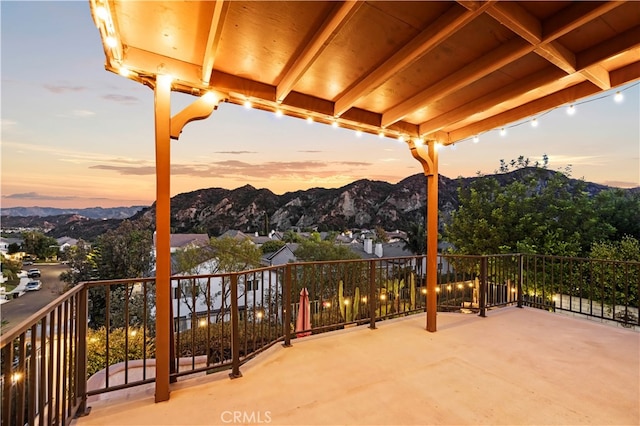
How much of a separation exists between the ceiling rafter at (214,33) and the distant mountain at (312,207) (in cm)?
2533

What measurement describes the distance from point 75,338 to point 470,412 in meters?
2.89

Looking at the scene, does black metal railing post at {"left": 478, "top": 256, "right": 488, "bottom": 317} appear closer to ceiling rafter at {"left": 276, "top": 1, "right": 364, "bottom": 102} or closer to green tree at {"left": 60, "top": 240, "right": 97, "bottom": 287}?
ceiling rafter at {"left": 276, "top": 1, "right": 364, "bottom": 102}

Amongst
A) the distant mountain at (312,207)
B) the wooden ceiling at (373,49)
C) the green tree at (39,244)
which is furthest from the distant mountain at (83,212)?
the wooden ceiling at (373,49)

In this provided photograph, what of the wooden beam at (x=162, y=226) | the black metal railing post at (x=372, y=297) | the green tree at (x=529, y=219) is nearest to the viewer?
the wooden beam at (x=162, y=226)

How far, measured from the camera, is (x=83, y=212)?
21781mm

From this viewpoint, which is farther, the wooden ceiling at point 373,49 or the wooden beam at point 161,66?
the wooden beam at point 161,66

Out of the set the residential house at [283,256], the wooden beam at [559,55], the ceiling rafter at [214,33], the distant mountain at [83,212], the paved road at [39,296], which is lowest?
the paved road at [39,296]

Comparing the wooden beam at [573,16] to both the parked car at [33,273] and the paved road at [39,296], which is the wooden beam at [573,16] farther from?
the parked car at [33,273]

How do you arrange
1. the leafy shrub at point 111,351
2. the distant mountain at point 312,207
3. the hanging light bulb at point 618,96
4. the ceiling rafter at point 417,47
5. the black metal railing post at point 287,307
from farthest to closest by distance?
1. the distant mountain at point 312,207
2. the leafy shrub at point 111,351
3. the black metal railing post at point 287,307
4. the hanging light bulb at point 618,96
5. the ceiling rafter at point 417,47

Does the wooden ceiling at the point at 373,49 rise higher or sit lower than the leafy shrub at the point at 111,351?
higher

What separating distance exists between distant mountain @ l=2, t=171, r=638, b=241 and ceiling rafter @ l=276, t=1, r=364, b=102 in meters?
25.4

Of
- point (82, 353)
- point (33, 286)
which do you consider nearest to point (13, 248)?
point (33, 286)

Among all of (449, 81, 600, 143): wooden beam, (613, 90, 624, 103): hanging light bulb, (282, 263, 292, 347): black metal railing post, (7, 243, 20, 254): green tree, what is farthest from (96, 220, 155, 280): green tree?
(613, 90, 624, 103): hanging light bulb

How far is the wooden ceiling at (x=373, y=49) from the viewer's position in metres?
1.69
